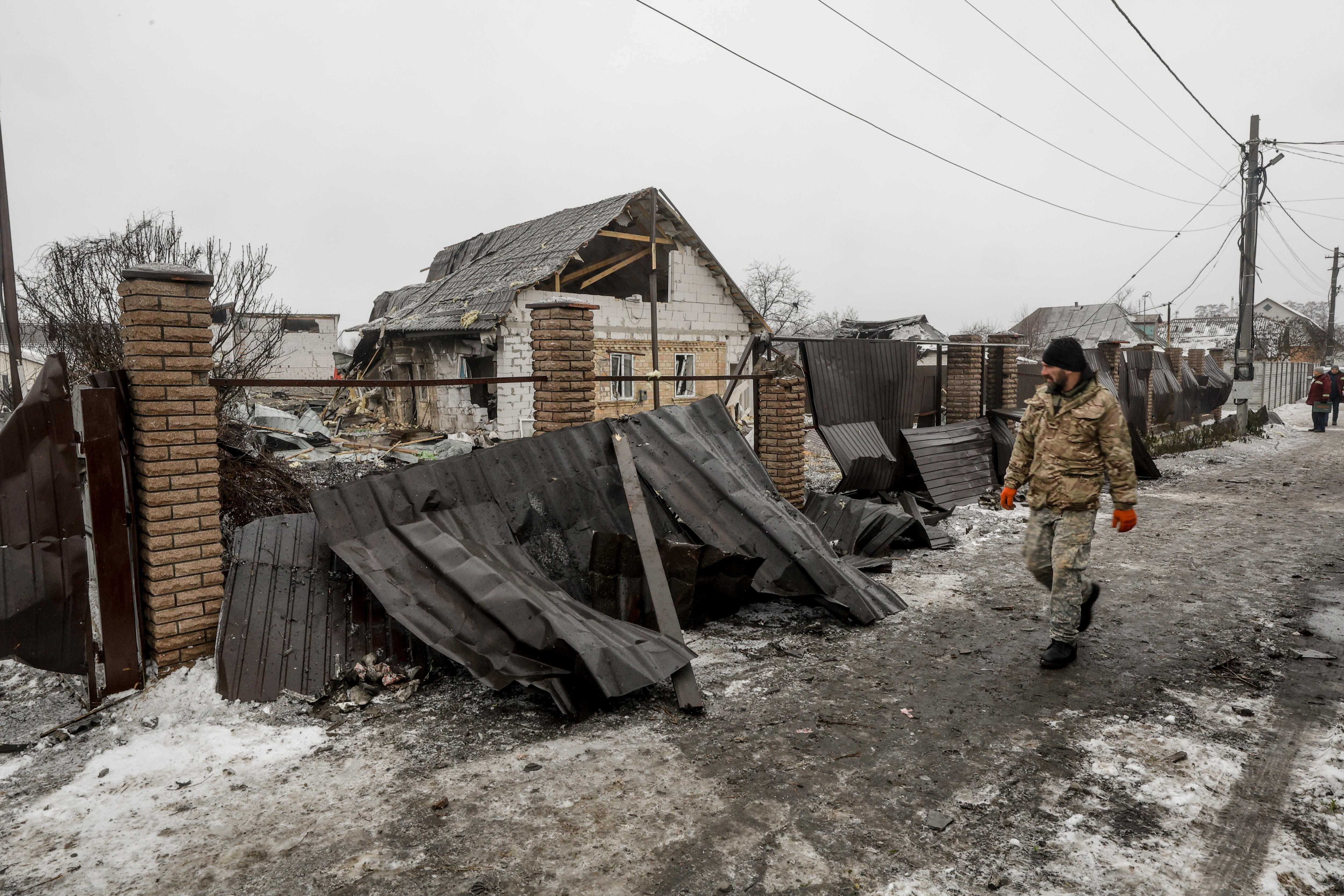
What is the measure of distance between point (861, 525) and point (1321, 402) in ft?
55.6

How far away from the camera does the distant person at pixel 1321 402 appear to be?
55.9 feet

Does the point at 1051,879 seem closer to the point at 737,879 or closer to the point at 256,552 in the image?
the point at 737,879

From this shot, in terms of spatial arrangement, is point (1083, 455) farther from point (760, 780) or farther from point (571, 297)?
point (571, 297)

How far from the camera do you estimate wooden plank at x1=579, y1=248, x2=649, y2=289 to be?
51.0ft

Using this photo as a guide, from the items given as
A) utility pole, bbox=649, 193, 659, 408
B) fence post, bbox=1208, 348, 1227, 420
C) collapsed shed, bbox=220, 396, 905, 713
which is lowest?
collapsed shed, bbox=220, 396, 905, 713

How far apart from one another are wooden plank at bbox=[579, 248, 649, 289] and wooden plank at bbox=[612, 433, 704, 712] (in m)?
11.0

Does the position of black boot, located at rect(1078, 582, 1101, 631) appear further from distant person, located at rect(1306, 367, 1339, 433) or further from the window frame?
distant person, located at rect(1306, 367, 1339, 433)

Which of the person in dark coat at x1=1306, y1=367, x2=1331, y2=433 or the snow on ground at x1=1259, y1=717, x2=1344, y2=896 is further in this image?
the person in dark coat at x1=1306, y1=367, x2=1331, y2=433

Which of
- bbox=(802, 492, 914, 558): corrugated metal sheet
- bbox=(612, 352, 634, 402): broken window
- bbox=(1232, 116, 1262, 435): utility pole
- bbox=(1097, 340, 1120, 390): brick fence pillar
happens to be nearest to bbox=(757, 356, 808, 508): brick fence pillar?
bbox=(802, 492, 914, 558): corrugated metal sheet

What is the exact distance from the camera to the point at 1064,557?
4.04m

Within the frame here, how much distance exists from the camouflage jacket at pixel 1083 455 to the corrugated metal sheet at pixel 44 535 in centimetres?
506

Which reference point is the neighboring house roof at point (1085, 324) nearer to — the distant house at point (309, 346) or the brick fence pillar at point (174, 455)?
the distant house at point (309, 346)

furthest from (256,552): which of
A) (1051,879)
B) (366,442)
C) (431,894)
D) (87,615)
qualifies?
(366,442)

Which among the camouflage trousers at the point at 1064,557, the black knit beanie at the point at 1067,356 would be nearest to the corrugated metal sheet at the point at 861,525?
the camouflage trousers at the point at 1064,557
